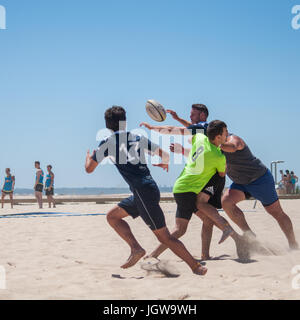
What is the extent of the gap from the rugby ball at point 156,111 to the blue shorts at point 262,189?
1372 millimetres

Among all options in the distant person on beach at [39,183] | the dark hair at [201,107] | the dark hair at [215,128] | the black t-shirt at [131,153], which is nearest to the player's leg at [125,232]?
the black t-shirt at [131,153]

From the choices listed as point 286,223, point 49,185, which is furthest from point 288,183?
point 286,223

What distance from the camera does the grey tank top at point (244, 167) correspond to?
584cm

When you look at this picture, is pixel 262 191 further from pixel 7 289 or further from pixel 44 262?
pixel 7 289

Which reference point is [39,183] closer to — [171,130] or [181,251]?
[171,130]

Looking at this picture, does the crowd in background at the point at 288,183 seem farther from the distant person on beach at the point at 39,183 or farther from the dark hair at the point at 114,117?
the dark hair at the point at 114,117

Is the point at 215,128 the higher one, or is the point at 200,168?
the point at 215,128

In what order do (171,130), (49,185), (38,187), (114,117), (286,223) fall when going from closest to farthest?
(114,117) → (171,130) → (286,223) → (38,187) → (49,185)

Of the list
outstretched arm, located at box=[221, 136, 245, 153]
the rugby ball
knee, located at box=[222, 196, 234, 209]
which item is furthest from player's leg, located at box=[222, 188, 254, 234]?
the rugby ball

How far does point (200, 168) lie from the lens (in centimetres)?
527

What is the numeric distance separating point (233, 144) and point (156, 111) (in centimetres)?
110

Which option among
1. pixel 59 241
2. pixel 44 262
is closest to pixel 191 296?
pixel 44 262
